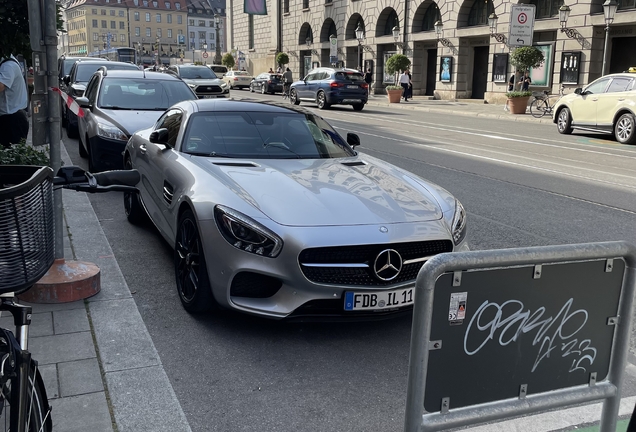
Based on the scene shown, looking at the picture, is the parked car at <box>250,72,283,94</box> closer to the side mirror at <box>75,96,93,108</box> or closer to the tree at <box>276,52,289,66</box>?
the tree at <box>276,52,289,66</box>

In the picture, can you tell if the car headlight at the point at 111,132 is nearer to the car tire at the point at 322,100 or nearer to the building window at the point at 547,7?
the car tire at the point at 322,100

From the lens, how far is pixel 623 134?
54.2ft

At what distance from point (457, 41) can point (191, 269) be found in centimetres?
3524

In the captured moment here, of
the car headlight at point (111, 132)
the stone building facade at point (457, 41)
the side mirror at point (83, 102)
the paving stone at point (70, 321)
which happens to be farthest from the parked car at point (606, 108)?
the paving stone at point (70, 321)

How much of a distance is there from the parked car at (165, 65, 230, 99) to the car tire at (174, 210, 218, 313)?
14708mm

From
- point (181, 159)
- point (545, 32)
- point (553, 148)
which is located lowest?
point (553, 148)

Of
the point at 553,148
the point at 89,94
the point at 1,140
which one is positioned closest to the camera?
the point at 1,140

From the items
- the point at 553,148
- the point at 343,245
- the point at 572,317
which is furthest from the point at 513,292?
the point at 553,148

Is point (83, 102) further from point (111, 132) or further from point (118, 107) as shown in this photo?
point (111, 132)

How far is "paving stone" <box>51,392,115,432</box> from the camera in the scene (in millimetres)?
2949

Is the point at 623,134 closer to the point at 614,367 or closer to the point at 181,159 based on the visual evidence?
the point at 181,159

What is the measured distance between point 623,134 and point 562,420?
15.1m

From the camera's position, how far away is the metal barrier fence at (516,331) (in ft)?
6.94

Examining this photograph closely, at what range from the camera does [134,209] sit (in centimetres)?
680
